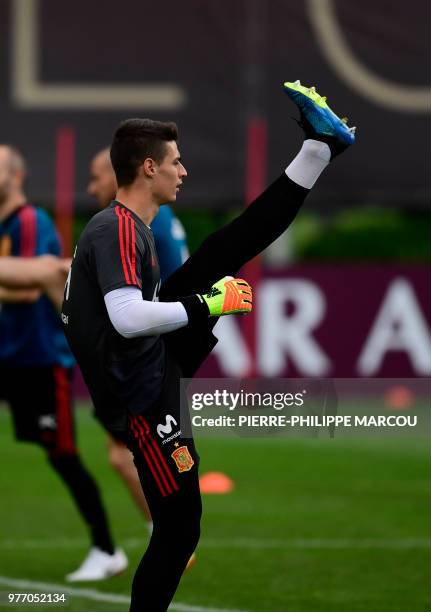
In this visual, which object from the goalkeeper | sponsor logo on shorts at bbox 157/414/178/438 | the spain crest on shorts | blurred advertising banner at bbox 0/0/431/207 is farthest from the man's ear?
blurred advertising banner at bbox 0/0/431/207

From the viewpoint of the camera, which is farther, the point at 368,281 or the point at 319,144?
the point at 368,281

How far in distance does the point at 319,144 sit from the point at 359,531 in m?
4.05

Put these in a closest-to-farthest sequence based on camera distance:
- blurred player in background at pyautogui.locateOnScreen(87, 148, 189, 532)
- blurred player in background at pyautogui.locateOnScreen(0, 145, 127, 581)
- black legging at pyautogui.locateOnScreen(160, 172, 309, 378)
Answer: black legging at pyautogui.locateOnScreen(160, 172, 309, 378)
blurred player in background at pyautogui.locateOnScreen(87, 148, 189, 532)
blurred player in background at pyautogui.locateOnScreen(0, 145, 127, 581)

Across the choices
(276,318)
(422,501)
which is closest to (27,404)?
(422,501)

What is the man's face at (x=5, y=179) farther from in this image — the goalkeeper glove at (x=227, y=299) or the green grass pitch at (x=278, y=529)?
the goalkeeper glove at (x=227, y=299)

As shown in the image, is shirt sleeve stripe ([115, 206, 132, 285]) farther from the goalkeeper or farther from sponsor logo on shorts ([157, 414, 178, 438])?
sponsor logo on shorts ([157, 414, 178, 438])

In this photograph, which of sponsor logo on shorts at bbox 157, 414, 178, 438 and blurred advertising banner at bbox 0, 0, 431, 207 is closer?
sponsor logo on shorts at bbox 157, 414, 178, 438

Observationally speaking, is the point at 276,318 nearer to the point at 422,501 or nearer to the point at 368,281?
the point at 368,281

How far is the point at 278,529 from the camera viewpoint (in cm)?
873

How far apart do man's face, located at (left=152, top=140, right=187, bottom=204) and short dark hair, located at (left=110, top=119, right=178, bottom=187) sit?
2 cm

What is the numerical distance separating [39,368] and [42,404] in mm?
223

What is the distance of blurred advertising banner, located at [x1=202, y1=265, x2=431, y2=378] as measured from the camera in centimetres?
1560

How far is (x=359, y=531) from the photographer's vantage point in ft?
28.3

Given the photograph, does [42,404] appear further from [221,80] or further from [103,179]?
[221,80]
